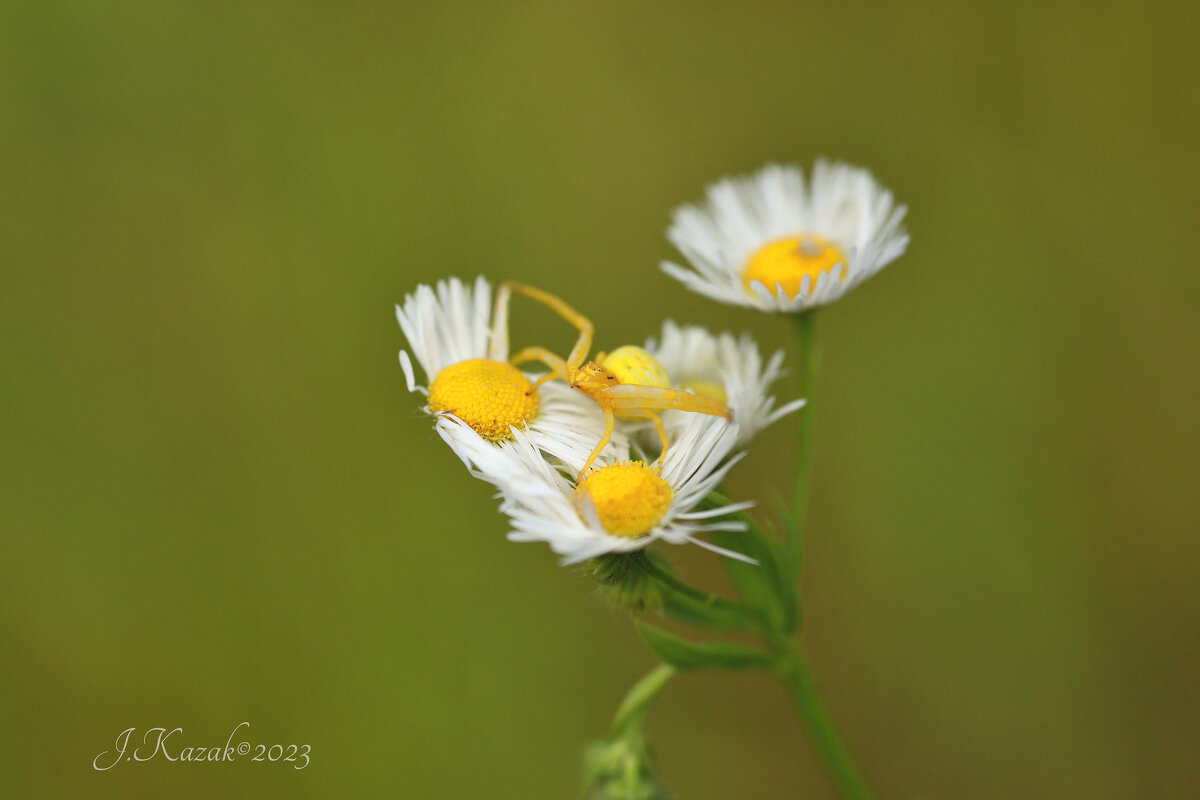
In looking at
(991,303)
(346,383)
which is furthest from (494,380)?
(991,303)

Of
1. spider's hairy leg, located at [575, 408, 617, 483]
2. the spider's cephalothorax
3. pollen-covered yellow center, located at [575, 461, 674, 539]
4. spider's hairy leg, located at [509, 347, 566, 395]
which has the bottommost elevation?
pollen-covered yellow center, located at [575, 461, 674, 539]

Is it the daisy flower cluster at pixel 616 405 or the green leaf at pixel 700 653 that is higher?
the daisy flower cluster at pixel 616 405

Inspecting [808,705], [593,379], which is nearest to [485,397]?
[593,379]

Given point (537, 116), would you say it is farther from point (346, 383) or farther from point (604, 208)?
point (346, 383)

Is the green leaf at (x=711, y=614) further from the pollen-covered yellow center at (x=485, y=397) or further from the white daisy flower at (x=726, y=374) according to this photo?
the pollen-covered yellow center at (x=485, y=397)

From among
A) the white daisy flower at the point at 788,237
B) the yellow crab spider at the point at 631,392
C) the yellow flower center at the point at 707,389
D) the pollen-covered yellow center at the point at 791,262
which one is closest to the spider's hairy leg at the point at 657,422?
the yellow crab spider at the point at 631,392

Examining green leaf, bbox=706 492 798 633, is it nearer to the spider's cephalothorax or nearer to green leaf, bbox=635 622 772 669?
green leaf, bbox=635 622 772 669

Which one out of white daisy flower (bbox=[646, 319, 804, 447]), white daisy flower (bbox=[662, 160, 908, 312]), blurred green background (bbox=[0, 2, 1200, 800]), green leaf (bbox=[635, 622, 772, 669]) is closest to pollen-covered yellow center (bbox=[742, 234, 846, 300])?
white daisy flower (bbox=[662, 160, 908, 312])
